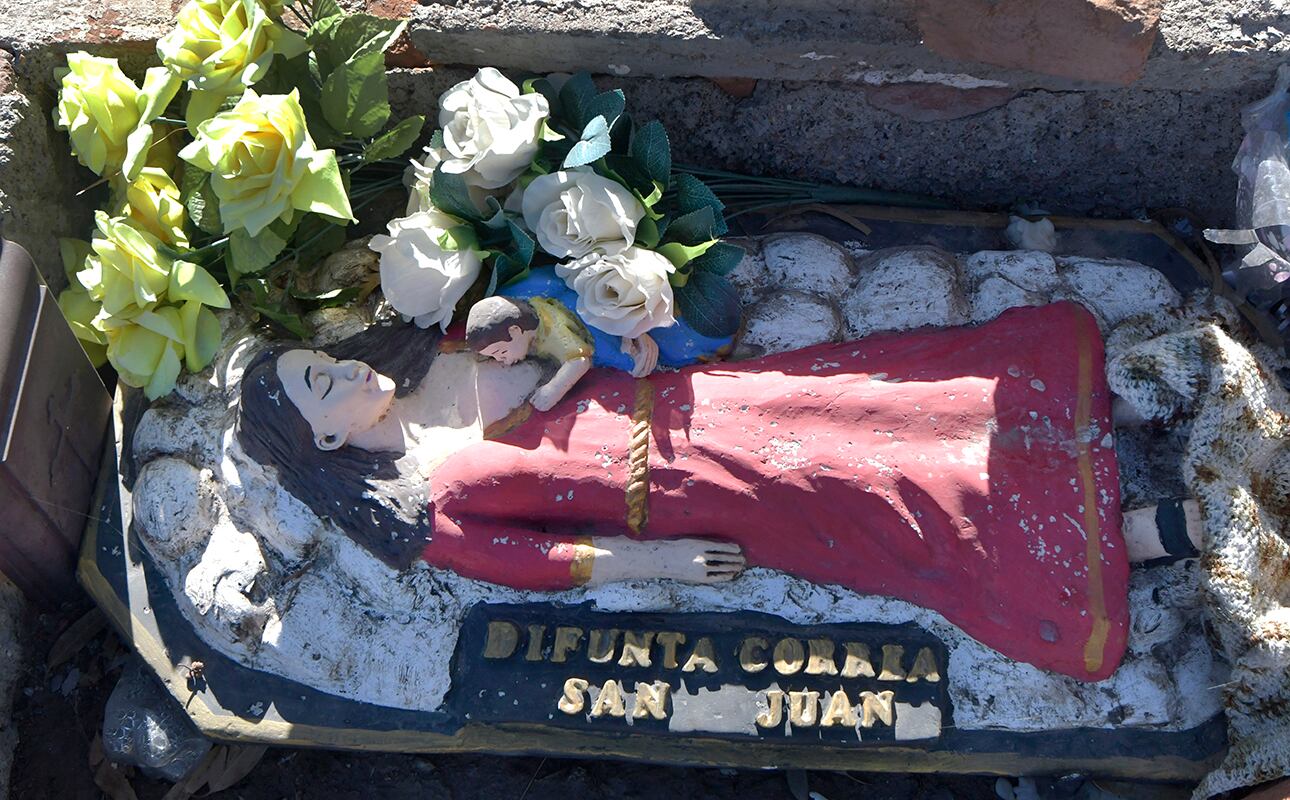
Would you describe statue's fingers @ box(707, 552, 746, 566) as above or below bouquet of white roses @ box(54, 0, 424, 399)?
below

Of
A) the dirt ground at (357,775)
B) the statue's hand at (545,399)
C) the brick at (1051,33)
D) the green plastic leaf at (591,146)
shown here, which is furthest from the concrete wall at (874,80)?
the dirt ground at (357,775)

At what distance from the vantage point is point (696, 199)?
2.42 meters

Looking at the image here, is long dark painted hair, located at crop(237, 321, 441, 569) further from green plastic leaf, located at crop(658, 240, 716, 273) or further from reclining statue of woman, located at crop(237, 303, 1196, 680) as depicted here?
green plastic leaf, located at crop(658, 240, 716, 273)

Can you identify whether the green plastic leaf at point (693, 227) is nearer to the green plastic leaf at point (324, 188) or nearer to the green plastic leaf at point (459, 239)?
the green plastic leaf at point (459, 239)

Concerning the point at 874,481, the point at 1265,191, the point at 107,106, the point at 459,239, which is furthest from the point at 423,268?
the point at 1265,191

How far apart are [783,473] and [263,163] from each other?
1.26m

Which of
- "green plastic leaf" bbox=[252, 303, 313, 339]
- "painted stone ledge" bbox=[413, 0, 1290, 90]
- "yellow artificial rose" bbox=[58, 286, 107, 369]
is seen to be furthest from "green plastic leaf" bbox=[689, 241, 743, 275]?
"yellow artificial rose" bbox=[58, 286, 107, 369]

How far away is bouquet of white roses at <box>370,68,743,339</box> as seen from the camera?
7.39 ft

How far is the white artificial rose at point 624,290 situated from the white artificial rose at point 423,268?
0.79 ft

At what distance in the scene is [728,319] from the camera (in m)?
2.42

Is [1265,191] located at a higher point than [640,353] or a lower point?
higher

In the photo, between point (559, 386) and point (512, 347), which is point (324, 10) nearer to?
point (512, 347)

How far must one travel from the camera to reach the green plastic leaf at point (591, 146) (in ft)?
7.37

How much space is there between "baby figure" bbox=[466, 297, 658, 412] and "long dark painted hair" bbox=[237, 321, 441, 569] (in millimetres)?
333
